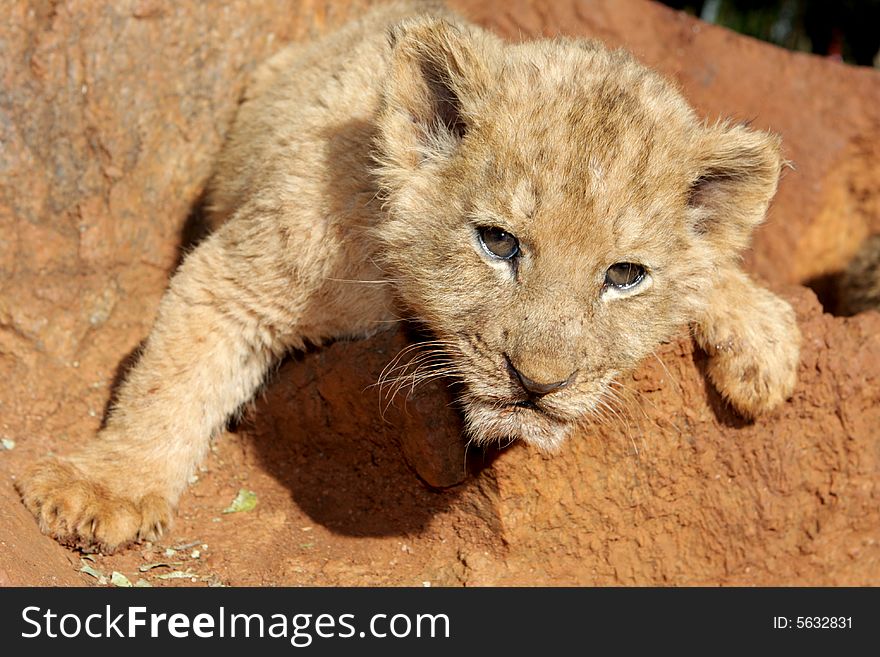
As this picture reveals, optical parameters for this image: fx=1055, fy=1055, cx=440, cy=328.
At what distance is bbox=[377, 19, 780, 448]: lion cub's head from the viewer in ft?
12.9

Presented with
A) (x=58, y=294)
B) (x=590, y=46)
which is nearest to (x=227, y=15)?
(x=58, y=294)

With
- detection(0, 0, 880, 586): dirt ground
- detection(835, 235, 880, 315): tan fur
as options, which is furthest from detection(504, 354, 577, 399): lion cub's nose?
detection(835, 235, 880, 315): tan fur

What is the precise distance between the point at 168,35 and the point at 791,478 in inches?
163

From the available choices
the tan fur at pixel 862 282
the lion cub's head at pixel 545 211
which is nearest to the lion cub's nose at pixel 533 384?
the lion cub's head at pixel 545 211

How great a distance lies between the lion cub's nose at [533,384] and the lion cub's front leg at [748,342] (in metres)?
1.21

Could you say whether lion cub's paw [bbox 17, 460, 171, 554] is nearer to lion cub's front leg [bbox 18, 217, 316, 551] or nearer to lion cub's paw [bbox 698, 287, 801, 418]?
lion cub's front leg [bbox 18, 217, 316, 551]

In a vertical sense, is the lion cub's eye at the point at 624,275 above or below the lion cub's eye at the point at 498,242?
below

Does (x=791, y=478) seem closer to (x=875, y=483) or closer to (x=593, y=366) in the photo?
(x=875, y=483)

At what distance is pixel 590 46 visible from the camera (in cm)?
482

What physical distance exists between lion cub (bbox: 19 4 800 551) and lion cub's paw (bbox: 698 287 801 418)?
0.01m

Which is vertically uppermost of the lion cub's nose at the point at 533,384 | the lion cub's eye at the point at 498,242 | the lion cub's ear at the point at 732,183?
the lion cub's ear at the point at 732,183

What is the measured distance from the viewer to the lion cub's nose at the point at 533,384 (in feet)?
12.5

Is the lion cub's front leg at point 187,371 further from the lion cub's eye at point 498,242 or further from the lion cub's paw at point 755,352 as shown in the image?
the lion cub's paw at point 755,352

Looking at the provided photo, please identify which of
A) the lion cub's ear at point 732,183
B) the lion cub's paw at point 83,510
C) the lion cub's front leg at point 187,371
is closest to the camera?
the lion cub's ear at point 732,183
